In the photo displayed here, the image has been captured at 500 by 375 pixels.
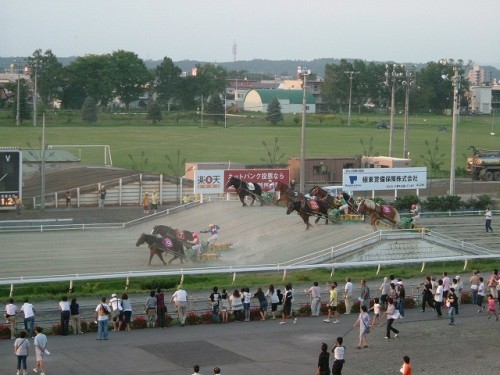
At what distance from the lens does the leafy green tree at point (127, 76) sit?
91562 millimetres

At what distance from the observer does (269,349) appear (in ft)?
A: 51.0

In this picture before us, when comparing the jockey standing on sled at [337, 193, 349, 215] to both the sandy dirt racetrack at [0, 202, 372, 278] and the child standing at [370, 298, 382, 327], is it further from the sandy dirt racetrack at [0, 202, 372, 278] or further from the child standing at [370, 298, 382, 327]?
the child standing at [370, 298, 382, 327]

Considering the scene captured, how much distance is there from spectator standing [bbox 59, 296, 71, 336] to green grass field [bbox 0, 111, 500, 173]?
35444mm

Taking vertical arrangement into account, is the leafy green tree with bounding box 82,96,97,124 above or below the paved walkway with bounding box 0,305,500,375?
above

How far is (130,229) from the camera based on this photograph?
3212cm

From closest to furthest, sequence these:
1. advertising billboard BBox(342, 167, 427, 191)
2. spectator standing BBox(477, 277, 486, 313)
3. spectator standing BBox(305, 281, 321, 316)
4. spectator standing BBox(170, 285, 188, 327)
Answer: spectator standing BBox(170, 285, 188, 327) → spectator standing BBox(305, 281, 321, 316) → spectator standing BBox(477, 277, 486, 313) → advertising billboard BBox(342, 167, 427, 191)

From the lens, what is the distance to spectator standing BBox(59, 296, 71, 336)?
15.9 metres

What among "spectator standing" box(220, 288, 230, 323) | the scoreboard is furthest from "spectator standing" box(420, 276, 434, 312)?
the scoreboard

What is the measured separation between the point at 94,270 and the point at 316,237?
6.37 meters

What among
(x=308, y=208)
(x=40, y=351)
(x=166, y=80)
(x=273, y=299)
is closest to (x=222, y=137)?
(x=166, y=80)

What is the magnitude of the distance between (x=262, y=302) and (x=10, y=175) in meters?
18.7

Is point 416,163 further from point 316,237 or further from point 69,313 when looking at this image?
point 69,313

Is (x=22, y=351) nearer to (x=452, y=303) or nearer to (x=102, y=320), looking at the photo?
(x=102, y=320)

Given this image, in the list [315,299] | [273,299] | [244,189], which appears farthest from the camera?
[244,189]
